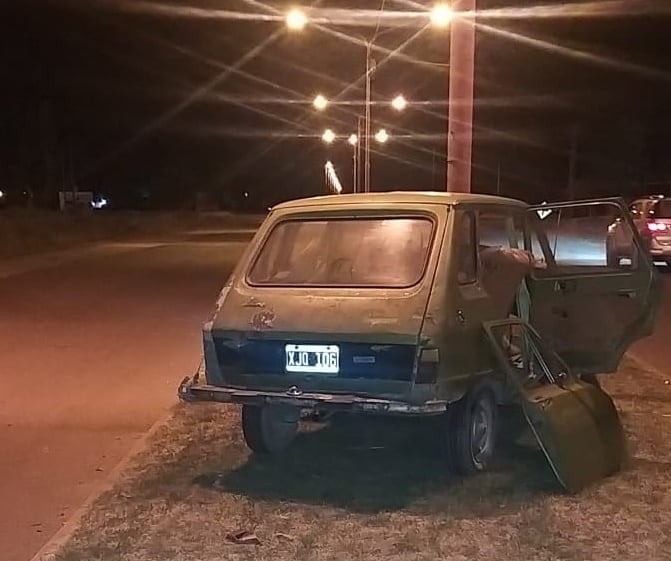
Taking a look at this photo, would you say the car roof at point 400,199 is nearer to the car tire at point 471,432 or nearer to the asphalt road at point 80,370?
the car tire at point 471,432

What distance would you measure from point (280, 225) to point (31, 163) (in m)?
75.7

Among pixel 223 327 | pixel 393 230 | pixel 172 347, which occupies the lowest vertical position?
pixel 172 347

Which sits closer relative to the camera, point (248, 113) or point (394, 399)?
point (394, 399)

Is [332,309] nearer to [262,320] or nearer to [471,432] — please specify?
[262,320]

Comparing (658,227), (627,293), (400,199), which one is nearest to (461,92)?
(627,293)

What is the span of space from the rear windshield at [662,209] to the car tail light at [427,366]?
17.1 metres

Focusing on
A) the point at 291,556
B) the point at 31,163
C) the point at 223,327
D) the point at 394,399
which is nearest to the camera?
the point at 291,556

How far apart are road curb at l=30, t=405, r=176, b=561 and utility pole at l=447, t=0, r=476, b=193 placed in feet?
14.9

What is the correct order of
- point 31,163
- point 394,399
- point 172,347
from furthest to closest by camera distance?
point 31,163 < point 172,347 < point 394,399

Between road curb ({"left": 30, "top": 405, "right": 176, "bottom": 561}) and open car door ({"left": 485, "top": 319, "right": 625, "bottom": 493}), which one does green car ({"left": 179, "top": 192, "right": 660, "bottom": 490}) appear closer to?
open car door ({"left": 485, "top": 319, "right": 625, "bottom": 493})

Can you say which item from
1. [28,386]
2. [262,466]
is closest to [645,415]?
[262,466]

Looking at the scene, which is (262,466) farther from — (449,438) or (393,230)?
(393,230)

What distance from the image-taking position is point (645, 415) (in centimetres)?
859

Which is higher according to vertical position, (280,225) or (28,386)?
(280,225)
